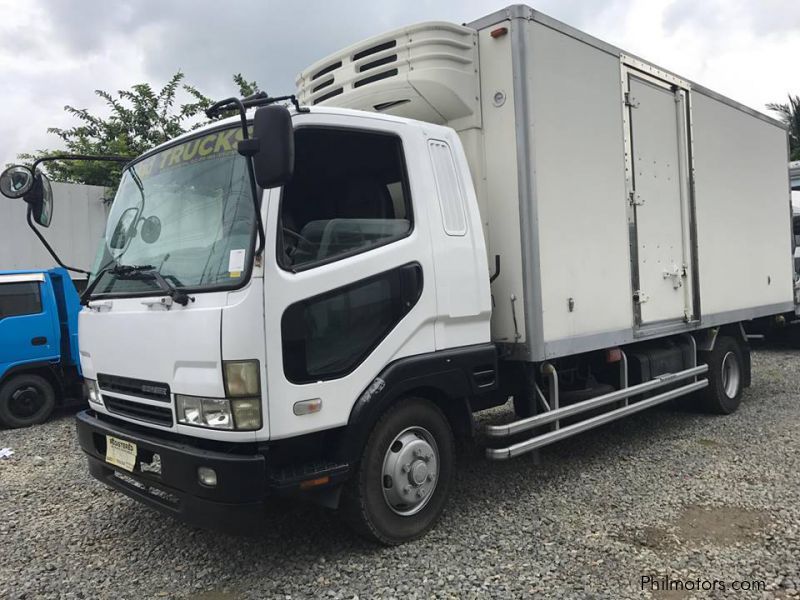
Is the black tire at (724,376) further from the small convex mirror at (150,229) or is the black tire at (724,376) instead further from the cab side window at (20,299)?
the cab side window at (20,299)

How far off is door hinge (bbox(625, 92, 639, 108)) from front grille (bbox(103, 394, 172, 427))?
4.11m

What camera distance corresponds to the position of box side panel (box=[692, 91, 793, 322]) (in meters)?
5.84

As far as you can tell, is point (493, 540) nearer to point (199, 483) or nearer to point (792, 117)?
point (199, 483)

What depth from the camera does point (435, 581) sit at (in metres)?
3.13

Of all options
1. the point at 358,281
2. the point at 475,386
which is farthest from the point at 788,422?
the point at 358,281

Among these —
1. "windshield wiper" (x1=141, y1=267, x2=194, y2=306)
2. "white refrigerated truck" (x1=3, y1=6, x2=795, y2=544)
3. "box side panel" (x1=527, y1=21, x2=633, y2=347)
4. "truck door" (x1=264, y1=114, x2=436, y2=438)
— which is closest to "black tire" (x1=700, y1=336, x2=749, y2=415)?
"white refrigerated truck" (x1=3, y1=6, x2=795, y2=544)

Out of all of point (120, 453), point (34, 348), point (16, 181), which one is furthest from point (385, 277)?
point (34, 348)

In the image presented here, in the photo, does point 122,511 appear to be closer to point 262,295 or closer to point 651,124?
point 262,295

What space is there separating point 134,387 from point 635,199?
3915mm

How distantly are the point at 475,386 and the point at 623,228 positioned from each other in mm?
1933

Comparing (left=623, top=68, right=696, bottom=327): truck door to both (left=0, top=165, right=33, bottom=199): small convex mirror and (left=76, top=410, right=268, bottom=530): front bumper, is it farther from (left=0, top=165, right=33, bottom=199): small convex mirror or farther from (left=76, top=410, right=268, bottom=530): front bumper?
(left=0, top=165, right=33, bottom=199): small convex mirror

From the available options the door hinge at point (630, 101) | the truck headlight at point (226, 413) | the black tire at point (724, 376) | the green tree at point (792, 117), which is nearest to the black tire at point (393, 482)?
the truck headlight at point (226, 413)

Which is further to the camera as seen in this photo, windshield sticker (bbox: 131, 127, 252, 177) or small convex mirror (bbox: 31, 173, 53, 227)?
small convex mirror (bbox: 31, 173, 53, 227)

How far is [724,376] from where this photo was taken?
257 inches
